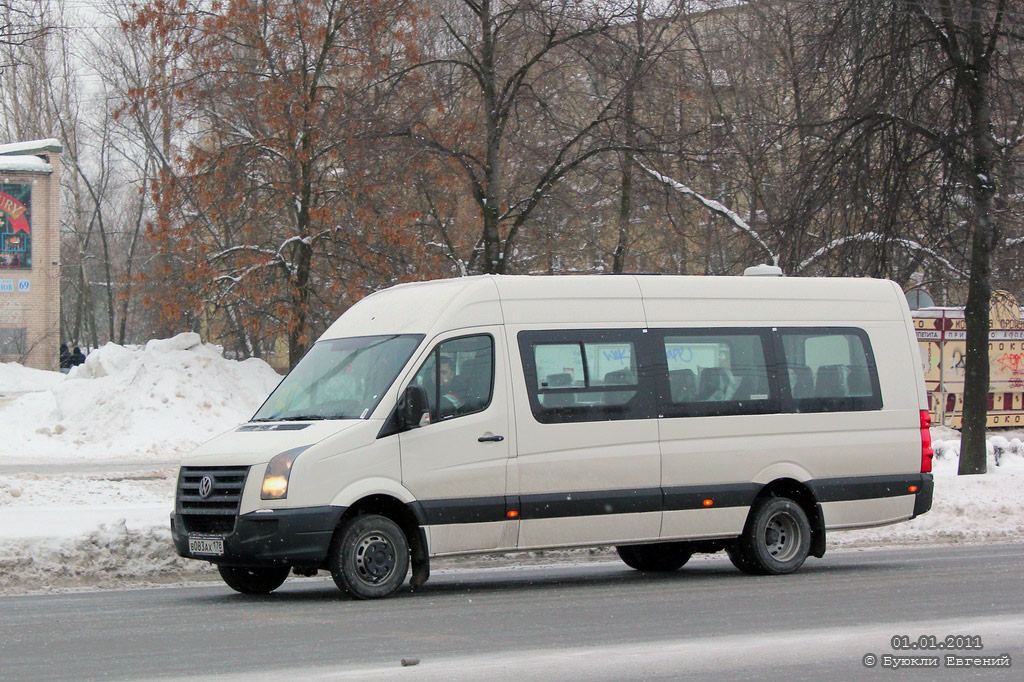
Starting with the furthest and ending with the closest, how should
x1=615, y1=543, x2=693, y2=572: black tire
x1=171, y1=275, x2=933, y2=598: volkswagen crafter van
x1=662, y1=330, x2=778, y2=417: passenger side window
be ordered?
x1=615, y1=543, x2=693, y2=572: black tire → x1=662, y1=330, x2=778, y2=417: passenger side window → x1=171, y1=275, x2=933, y2=598: volkswagen crafter van

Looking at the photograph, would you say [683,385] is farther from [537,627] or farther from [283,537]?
[283,537]

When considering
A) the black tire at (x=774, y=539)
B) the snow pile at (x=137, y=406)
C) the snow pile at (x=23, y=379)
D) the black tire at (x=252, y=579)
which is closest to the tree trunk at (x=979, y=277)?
the black tire at (x=774, y=539)

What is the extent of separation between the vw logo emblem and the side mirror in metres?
1.54

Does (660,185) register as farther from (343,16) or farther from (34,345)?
(34,345)

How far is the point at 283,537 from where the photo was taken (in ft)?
31.8

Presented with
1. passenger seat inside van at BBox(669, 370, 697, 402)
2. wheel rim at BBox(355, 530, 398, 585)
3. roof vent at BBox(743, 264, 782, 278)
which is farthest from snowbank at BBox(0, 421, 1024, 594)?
roof vent at BBox(743, 264, 782, 278)

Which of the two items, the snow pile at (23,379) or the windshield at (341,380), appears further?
the snow pile at (23,379)

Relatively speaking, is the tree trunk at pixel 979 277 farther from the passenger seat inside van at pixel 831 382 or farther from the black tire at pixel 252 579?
the black tire at pixel 252 579

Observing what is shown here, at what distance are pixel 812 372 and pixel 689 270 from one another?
30.1 metres

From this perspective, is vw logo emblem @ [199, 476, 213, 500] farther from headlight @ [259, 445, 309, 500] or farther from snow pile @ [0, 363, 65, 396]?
snow pile @ [0, 363, 65, 396]

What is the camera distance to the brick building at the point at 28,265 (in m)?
42.5

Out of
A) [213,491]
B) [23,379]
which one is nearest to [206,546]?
[213,491]

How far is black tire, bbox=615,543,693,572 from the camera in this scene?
1225cm

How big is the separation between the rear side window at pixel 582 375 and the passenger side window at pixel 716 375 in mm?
382
